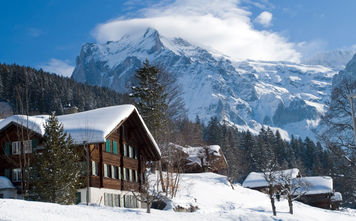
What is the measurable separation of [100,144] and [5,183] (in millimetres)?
7530

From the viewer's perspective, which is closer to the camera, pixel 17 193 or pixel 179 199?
pixel 17 193

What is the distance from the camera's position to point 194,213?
31.5 meters

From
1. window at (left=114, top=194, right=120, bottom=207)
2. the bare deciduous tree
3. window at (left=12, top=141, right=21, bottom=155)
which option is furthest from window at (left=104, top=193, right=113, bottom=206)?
window at (left=12, top=141, right=21, bottom=155)

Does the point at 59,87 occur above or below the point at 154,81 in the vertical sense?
above

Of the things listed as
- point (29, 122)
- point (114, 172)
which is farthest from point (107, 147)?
point (29, 122)

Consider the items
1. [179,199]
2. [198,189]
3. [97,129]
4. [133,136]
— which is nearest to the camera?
[97,129]

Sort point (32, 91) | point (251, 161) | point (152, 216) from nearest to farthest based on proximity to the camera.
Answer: point (152, 216) < point (251, 161) < point (32, 91)

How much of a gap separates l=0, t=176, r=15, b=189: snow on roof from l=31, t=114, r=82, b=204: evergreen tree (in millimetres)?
6036

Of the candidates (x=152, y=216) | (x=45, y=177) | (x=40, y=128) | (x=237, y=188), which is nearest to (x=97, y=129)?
(x=40, y=128)

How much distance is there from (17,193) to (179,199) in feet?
41.9

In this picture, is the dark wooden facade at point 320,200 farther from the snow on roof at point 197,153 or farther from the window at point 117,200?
the window at point 117,200

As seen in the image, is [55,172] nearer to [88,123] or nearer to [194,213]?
[88,123]

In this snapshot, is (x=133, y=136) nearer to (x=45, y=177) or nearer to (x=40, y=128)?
(x=40, y=128)

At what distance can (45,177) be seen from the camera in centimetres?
2873
